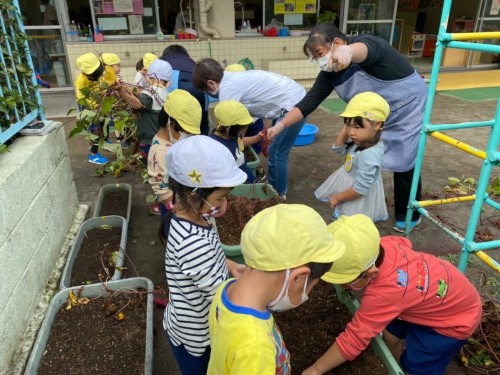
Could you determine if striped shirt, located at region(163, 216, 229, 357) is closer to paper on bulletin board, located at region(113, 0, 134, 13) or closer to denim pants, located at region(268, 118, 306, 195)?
denim pants, located at region(268, 118, 306, 195)

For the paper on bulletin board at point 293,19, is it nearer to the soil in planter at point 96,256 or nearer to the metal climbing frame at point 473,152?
the metal climbing frame at point 473,152

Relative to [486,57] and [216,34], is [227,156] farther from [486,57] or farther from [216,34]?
[486,57]

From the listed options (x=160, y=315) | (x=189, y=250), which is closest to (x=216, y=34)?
(x=160, y=315)

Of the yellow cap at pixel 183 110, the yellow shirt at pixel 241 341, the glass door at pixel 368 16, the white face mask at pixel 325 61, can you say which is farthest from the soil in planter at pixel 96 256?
the glass door at pixel 368 16

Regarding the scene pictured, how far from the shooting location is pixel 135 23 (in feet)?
26.5

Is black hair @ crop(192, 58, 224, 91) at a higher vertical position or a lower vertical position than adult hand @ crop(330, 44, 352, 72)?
lower

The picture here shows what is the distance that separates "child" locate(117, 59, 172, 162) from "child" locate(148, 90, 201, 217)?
2.16ft

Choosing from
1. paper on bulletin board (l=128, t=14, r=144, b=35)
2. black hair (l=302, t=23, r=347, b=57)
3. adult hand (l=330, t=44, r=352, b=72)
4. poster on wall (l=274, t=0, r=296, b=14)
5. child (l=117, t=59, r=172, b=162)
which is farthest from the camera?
poster on wall (l=274, t=0, r=296, b=14)

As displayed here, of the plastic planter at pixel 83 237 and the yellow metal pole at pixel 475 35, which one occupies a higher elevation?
the yellow metal pole at pixel 475 35

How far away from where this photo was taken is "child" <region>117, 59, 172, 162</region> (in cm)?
337

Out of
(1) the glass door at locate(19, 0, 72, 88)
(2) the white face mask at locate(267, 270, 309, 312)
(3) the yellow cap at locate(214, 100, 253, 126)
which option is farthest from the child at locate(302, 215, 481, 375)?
(1) the glass door at locate(19, 0, 72, 88)

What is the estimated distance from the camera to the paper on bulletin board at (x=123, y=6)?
7.87 meters

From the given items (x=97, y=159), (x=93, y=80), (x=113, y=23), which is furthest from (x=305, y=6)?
(x=93, y=80)

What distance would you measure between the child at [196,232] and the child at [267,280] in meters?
0.34
